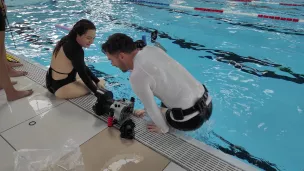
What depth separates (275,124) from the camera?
10.7ft

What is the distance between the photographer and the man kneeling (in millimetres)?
1711

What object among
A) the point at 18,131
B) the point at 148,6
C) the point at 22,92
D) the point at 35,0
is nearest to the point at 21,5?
the point at 35,0

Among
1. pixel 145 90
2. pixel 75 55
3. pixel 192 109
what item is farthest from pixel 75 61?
pixel 192 109

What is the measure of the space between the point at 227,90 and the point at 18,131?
3.41 meters

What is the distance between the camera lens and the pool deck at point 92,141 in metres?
1.80

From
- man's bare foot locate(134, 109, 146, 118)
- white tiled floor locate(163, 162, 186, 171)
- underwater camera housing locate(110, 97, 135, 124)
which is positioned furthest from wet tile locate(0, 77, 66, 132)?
white tiled floor locate(163, 162, 186, 171)

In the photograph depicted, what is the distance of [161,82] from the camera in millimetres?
1770

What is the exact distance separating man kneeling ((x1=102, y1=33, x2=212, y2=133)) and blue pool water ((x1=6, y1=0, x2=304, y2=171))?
96 centimetres

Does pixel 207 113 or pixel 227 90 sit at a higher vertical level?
pixel 207 113

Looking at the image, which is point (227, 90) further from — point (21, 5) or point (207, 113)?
point (21, 5)

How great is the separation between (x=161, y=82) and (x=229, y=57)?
13.5 ft

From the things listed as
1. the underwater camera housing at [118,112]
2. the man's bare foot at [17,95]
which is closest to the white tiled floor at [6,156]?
the man's bare foot at [17,95]

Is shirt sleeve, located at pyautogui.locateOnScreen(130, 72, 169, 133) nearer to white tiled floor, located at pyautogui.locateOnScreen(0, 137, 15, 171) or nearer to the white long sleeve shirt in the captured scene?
the white long sleeve shirt

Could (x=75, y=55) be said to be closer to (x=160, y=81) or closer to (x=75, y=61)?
(x=75, y=61)
